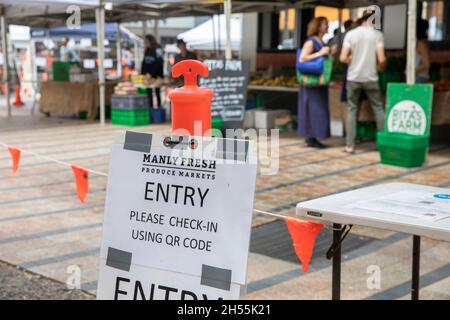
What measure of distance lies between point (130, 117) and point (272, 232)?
8.08 meters

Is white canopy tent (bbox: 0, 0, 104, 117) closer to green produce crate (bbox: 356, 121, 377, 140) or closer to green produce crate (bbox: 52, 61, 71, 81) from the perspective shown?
green produce crate (bbox: 52, 61, 71, 81)

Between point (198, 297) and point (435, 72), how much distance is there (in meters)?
8.87

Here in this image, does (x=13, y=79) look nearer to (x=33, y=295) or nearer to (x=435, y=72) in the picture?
(x=435, y=72)

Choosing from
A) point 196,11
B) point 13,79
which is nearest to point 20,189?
point 196,11

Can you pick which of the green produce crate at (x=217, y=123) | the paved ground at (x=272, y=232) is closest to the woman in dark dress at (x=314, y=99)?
the paved ground at (x=272, y=232)

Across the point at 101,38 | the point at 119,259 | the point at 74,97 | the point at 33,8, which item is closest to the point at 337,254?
the point at 119,259

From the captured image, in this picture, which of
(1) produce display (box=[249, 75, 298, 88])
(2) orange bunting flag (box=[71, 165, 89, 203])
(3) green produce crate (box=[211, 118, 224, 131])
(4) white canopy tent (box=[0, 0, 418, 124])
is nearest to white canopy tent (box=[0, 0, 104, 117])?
(4) white canopy tent (box=[0, 0, 418, 124])

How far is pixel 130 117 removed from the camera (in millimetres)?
13250

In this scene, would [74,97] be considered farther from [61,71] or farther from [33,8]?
[33,8]

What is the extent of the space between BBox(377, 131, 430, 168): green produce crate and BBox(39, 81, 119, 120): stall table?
25.1 ft

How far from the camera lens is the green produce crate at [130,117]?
43.5ft

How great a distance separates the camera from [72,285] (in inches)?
170

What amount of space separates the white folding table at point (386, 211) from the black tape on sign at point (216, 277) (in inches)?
18.6

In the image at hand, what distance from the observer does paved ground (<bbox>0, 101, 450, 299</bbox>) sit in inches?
171
